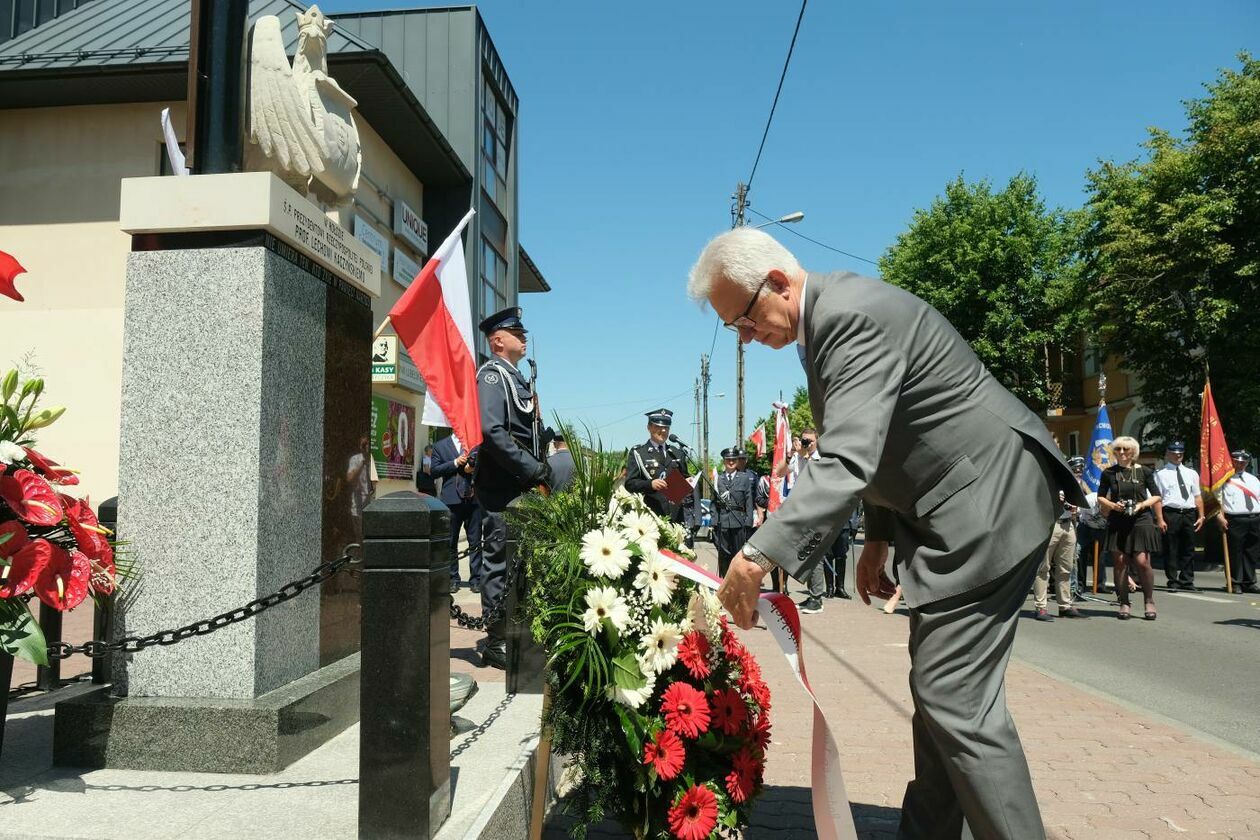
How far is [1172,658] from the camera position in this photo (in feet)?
26.9

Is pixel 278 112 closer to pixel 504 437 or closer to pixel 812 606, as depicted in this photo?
pixel 504 437

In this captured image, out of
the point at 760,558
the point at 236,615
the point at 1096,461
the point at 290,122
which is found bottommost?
the point at 236,615

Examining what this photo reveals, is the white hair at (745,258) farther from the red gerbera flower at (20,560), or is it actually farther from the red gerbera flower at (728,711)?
the red gerbera flower at (20,560)

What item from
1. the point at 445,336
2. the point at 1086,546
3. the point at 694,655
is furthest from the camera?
the point at 1086,546

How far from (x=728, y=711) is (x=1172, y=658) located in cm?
688

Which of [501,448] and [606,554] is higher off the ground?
[501,448]

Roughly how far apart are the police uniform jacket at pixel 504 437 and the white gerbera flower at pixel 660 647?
116 inches

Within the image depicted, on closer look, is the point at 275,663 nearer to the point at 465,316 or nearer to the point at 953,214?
the point at 465,316

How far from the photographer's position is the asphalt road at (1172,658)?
6.15m

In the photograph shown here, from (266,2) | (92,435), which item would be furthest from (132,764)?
(266,2)

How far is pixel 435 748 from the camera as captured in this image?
2863mm

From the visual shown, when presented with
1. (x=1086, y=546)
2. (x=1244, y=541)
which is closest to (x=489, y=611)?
(x=1086, y=546)

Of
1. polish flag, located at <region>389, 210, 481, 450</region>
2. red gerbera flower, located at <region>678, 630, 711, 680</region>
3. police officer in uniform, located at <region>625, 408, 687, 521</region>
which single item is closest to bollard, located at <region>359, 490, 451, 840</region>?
red gerbera flower, located at <region>678, 630, 711, 680</region>

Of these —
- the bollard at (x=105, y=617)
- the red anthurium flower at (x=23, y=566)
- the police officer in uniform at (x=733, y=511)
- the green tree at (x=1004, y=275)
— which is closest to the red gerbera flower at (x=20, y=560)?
the red anthurium flower at (x=23, y=566)
